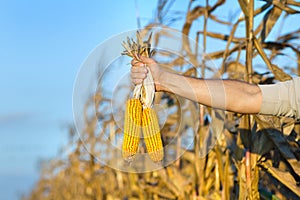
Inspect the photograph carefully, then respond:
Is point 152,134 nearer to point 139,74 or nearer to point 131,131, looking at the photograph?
point 131,131

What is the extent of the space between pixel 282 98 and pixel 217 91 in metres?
0.20

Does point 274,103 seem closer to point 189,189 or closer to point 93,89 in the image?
point 93,89

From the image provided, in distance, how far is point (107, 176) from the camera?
309 inches

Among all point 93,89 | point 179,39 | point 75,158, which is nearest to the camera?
point 93,89

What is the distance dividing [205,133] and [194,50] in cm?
62

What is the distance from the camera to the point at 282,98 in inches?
79.9

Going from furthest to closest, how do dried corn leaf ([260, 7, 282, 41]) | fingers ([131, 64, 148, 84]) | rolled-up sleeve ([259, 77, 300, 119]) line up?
dried corn leaf ([260, 7, 282, 41]), rolled-up sleeve ([259, 77, 300, 119]), fingers ([131, 64, 148, 84])

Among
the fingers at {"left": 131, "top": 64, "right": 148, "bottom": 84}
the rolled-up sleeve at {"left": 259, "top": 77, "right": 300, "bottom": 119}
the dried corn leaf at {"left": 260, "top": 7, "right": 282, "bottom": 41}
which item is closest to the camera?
the fingers at {"left": 131, "top": 64, "right": 148, "bottom": 84}

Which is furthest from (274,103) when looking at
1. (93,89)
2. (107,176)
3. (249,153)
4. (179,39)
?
(107,176)

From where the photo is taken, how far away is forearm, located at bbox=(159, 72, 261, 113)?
1.94 m

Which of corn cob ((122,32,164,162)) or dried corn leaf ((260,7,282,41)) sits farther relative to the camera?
dried corn leaf ((260,7,282,41))

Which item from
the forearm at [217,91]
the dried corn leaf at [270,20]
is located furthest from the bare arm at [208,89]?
the dried corn leaf at [270,20]

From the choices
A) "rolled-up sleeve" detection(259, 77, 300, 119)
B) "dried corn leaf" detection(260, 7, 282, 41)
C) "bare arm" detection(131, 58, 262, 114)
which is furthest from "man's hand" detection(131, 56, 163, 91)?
"dried corn leaf" detection(260, 7, 282, 41)

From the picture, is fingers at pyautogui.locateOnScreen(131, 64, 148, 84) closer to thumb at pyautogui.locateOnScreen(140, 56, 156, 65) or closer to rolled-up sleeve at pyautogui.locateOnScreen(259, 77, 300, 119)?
thumb at pyautogui.locateOnScreen(140, 56, 156, 65)
